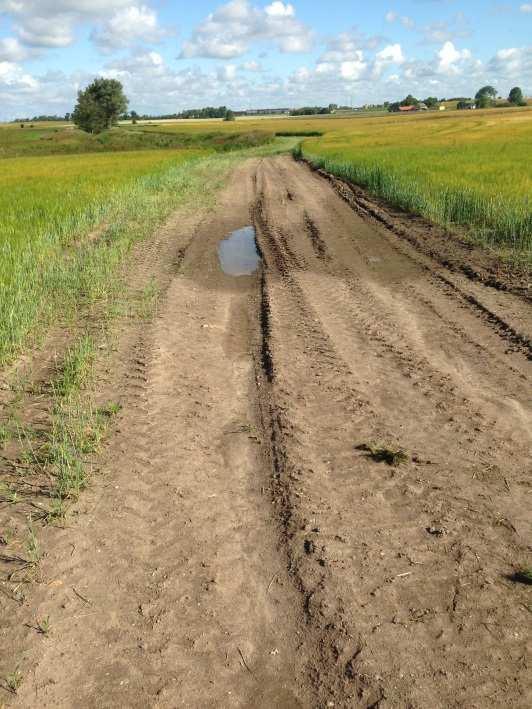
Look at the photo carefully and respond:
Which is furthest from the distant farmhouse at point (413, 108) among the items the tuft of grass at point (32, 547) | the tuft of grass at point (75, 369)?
the tuft of grass at point (32, 547)

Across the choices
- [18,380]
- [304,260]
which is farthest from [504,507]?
[304,260]

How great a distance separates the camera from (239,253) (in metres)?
12.7

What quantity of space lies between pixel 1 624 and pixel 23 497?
117 cm

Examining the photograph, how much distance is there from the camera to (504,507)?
4.08 meters

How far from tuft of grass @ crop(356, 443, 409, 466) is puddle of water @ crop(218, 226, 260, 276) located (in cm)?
643

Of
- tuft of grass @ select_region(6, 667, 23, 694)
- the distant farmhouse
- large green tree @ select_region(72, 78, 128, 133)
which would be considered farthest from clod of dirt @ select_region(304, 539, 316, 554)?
the distant farmhouse

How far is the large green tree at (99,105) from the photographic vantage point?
103 m

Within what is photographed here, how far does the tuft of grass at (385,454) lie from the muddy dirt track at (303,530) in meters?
0.04

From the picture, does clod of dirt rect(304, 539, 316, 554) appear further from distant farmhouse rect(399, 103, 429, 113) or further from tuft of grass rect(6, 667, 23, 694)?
distant farmhouse rect(399, 103, 429, 113)

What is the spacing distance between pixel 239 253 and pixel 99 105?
104m

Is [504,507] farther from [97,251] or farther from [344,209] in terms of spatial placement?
[344,209]

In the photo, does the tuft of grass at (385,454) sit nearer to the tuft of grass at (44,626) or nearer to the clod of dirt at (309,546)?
the clod of dirt at (309,546)

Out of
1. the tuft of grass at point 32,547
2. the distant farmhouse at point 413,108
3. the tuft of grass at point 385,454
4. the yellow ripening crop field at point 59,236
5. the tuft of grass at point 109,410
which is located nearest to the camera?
the tuft of grass at point 32,547

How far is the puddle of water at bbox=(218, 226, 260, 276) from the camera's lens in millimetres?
11195
